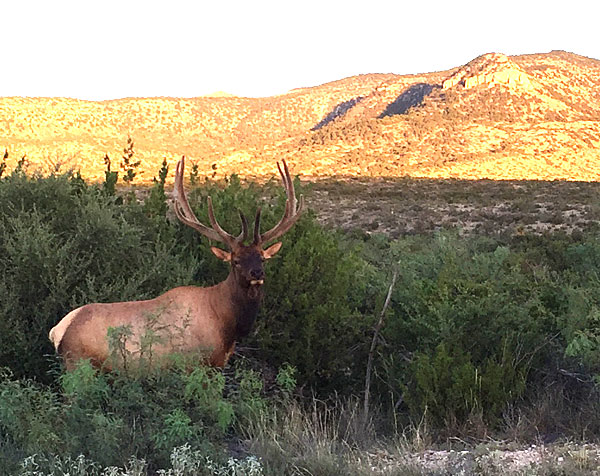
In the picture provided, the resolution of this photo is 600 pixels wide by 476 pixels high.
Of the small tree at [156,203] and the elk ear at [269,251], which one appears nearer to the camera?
the elk ear at [269,251]

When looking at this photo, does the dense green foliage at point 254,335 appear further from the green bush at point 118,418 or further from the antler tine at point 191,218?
the antler tine at point 191,218

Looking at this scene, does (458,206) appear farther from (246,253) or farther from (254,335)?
(246,253)

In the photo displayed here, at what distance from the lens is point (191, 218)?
6.11 metres

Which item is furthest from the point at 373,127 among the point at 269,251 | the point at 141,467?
the point at 141,467

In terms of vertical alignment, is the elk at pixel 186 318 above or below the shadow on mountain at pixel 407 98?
below

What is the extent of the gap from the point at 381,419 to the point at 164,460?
2.07 m

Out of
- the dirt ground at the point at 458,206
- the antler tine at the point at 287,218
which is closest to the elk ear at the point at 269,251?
the antler tine at the point at 287,218

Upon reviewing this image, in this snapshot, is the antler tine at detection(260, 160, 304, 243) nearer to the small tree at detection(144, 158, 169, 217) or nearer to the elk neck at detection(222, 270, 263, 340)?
the elk neck at detection(222, 270, 263, 340)

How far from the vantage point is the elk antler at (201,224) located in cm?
560

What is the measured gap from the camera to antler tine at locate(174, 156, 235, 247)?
572 cm

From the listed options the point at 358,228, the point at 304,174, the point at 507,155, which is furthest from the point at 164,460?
the point at 507,155

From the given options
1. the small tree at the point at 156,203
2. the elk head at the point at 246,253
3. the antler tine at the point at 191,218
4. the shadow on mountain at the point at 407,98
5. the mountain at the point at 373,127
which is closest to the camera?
the elk head at the point at 246,253

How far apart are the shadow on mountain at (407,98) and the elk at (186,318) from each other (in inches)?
3622

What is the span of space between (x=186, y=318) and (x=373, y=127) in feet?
213
